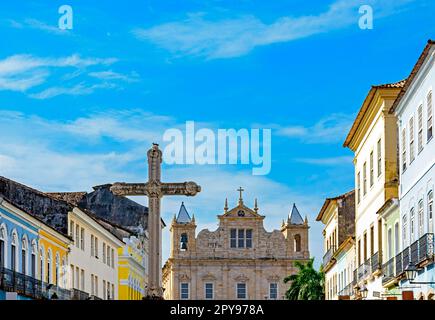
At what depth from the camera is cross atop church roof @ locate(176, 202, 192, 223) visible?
4136 inches

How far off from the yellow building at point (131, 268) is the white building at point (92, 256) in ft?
3.50

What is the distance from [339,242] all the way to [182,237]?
51139mm

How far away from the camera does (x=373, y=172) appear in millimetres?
36625

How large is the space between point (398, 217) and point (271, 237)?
7196cm

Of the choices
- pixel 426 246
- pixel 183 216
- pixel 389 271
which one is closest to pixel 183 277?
pixel 183 216

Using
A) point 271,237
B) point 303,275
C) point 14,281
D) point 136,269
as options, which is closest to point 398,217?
point 14,281

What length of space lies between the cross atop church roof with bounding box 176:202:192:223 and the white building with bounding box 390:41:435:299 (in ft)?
245

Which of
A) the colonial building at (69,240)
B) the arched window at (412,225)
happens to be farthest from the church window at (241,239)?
the arched window at (412,225)

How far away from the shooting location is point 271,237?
103m

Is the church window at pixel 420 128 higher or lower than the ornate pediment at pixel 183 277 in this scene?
lower

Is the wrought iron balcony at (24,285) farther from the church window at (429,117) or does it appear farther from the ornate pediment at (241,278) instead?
the ornate pediment at (241,278)

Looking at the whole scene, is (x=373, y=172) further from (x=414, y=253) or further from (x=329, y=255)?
(x=329, y=255)

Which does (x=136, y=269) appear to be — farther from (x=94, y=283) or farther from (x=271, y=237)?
(x=271, y=237)

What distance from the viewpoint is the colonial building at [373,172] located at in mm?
33156
